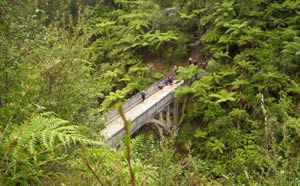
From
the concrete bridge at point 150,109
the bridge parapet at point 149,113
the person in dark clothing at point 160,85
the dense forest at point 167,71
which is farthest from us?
the person in dark clothing at point 160,85

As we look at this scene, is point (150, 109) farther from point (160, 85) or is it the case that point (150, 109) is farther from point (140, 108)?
point (160, 85)

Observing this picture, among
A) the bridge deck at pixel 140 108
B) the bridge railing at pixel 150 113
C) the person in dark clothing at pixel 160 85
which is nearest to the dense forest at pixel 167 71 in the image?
the bridge railing at pixel 150 113

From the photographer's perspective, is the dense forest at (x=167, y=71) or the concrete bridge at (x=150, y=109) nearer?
the dense forest at (x=167, y=71)

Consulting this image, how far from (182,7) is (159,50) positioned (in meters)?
3.59

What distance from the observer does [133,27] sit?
25.5 metres

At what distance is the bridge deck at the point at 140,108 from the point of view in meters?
11.9

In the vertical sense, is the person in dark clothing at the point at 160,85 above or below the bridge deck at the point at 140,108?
below

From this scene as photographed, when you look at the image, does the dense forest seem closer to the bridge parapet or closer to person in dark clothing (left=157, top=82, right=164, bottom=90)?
the bridge parapet

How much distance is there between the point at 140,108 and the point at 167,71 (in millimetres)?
8758

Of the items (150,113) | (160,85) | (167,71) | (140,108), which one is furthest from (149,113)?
(167,71)

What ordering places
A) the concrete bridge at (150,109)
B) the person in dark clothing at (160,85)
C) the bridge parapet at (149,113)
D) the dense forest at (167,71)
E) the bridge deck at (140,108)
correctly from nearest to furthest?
1. the dense forest at (167,71)
2. the bridge deck at (140,108)
3. the concrete bridge at (150,109)
4. the bridge parapet at (149,113)
5. the person in dark clothing at (160,85)

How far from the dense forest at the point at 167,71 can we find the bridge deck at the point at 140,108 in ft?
2.98

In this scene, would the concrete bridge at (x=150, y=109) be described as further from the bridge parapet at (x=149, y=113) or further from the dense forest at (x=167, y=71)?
the dense forest at (x=167, y=71)

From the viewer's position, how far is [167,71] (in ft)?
78.5
